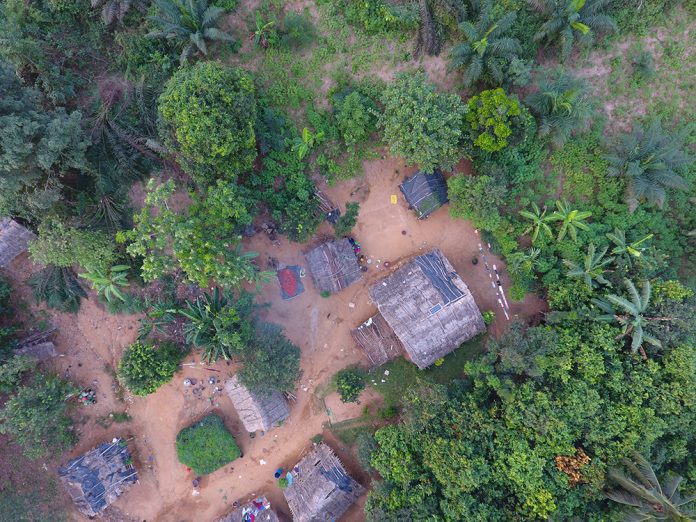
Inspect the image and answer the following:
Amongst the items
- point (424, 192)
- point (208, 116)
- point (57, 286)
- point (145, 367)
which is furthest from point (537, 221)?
point (57, 286)

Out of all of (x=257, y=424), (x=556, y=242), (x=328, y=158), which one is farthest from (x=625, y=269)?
(x=257, y=424)

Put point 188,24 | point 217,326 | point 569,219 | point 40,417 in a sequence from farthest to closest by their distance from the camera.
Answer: point 569,219
point 188,24
point 40,417
point 217,326

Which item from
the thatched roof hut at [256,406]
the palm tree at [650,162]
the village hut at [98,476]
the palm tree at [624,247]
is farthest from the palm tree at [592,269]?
the village hut at [98,476]

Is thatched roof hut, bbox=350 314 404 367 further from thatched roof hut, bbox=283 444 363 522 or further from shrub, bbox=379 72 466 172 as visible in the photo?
shrub, bbox=379 72 466 172

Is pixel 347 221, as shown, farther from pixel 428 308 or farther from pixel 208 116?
pixel 208 116

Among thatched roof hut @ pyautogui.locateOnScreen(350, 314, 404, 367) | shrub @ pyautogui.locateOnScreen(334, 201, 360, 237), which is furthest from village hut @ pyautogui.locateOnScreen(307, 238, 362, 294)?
thatched roof hut @ pyautogui.locateOnScreen(350, 314, 404, 367)

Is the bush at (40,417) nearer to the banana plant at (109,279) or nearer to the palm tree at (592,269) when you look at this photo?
the banana plant at (109,279)
